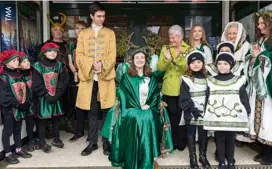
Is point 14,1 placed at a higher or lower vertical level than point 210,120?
higher

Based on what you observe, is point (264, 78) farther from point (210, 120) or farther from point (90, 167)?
point (90, 167)

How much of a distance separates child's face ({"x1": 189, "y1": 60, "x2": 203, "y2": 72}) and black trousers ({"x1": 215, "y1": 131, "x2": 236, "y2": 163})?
2.30 ft

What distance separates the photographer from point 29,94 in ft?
14.0

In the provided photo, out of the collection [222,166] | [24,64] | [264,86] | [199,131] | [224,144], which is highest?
[24,64]

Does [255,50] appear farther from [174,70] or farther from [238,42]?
[174,70]

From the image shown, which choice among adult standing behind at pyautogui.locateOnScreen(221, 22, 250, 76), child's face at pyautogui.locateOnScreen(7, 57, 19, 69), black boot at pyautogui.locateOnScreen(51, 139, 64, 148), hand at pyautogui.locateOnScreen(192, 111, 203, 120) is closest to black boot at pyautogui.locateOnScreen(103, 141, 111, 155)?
black boot at pyautogui.locateOnScreen(51, 139, 64, 148)

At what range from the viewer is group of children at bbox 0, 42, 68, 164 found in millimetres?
4008

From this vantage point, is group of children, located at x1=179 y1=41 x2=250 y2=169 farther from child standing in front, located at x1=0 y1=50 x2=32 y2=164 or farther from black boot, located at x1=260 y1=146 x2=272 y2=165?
child standing in front, located at x1=0 y1=50 x2=32 y2=164

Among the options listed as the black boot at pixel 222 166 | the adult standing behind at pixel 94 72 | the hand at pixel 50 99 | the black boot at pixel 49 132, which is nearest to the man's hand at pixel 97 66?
the adult standing behind at pixel 94 72

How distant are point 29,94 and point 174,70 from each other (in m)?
1.77

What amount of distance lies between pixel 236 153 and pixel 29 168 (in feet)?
7.97

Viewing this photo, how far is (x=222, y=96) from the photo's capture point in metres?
3.66

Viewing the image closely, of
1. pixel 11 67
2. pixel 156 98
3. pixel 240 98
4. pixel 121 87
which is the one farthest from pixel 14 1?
pixel 240 98

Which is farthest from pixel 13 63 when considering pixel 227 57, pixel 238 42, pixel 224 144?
pixel 238 42
